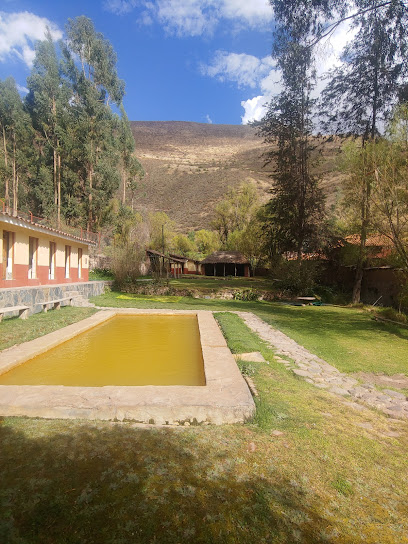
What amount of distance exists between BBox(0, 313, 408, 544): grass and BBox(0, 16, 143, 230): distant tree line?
2885 centimetres

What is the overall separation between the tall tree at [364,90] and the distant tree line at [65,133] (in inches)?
811

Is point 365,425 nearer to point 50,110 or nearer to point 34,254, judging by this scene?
point 34,254

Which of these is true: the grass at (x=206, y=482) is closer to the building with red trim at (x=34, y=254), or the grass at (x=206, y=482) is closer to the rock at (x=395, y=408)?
the rock at (x=395, y=408)

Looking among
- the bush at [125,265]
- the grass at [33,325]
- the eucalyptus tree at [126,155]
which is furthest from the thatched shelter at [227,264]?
the grass at [33,325]

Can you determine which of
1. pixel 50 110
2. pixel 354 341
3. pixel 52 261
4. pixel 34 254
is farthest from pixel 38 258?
pixel 50 110

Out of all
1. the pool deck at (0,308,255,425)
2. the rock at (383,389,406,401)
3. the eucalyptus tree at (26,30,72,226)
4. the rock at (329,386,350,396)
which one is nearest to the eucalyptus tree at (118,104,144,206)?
the eucalyptus tree at (26,30,72,226)

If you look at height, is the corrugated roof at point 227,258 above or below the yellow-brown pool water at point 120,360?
above

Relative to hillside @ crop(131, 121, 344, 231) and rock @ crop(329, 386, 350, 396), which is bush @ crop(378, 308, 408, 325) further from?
hillside @ crop(131, 121, 344, 231)

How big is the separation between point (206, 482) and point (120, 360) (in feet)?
12.7

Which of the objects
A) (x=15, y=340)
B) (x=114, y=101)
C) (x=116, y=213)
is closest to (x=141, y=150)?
(x=114, y=101)

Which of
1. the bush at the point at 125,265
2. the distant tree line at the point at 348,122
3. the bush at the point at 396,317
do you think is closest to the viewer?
the distant tree line at the point at 348,122

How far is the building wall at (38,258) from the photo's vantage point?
1238cm

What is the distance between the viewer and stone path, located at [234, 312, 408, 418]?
11.8 feet

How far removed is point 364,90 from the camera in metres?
16.7
